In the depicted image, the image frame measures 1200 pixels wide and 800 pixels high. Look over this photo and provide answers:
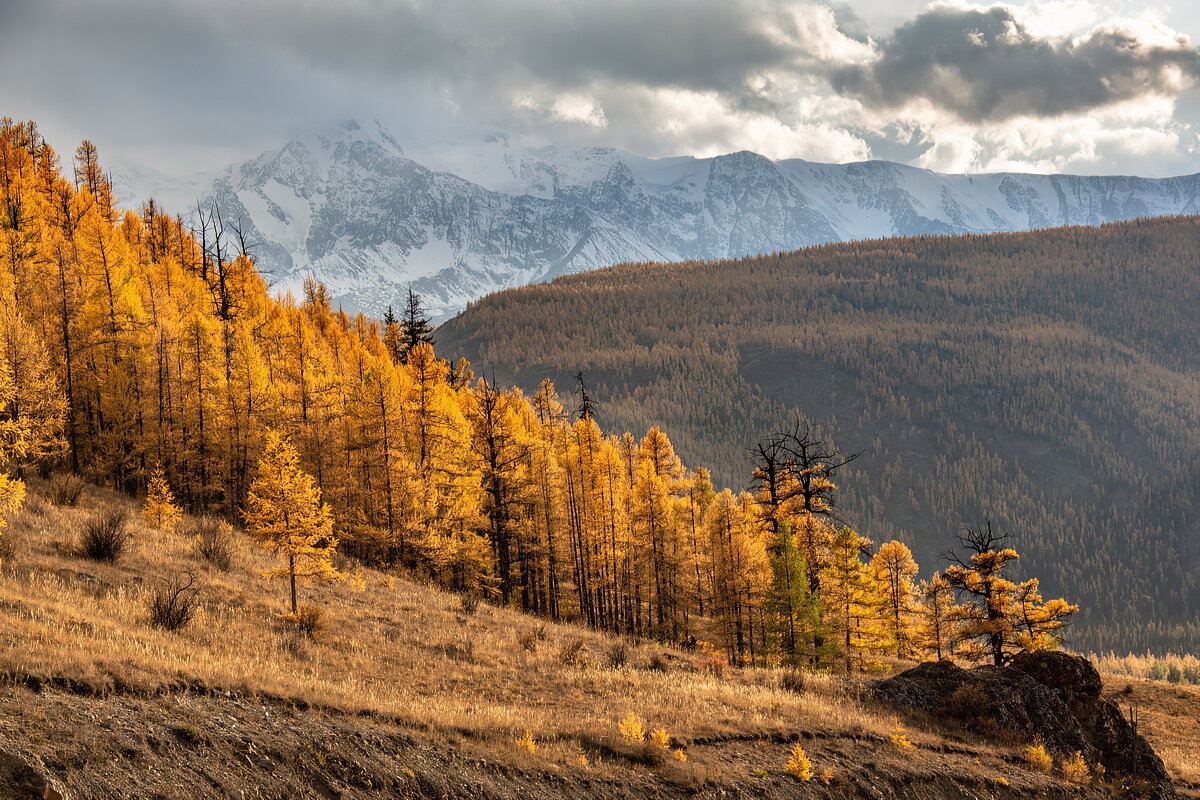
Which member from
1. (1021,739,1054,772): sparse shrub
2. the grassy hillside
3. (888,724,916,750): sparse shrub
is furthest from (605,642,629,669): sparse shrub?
(1021,739,1054,772): sparse shrub

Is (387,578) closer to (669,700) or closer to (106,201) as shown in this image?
(669,700)

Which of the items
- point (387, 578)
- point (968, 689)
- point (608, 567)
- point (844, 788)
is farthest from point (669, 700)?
point (608, 567)

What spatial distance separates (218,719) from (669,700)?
33.7 feet

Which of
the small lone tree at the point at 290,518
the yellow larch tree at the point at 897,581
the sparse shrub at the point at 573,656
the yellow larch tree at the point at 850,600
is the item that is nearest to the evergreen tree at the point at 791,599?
the yellow larch tree at the point at 850,600

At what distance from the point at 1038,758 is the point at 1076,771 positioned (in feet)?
3.49

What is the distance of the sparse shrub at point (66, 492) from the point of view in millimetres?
24516

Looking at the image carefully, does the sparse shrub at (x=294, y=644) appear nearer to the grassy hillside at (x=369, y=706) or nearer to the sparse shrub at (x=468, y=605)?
the grassy hillside at (x=369, y=706)

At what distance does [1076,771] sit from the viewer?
17.9 meters

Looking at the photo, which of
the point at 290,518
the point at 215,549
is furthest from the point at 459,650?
the point at 215,549

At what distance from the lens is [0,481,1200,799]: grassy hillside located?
332 inches

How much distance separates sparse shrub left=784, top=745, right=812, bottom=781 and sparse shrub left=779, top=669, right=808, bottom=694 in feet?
24.2

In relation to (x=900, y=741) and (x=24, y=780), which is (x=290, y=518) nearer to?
(x=24, y=780)

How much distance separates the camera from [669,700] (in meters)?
16.8

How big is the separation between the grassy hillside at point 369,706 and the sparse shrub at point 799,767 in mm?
244
